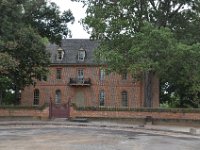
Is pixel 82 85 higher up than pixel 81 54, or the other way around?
pixel 81 54

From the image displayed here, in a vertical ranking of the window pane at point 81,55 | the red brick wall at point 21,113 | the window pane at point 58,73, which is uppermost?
the window pane at point 81,55

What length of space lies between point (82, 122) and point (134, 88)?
88.6 ft

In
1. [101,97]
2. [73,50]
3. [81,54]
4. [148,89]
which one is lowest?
[101,97]

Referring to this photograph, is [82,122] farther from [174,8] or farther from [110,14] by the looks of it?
[174,8]

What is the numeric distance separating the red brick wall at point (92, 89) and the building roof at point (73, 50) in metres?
0.96

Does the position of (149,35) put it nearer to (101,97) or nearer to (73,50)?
(101,97)

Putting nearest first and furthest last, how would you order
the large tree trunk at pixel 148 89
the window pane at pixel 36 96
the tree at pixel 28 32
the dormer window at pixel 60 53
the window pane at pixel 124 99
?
the tree at pixel 28 32 → the large tree trunk at pixel 148 89 → the window pane at pixel 124 99 → the window pane at pixel 36 96 → the dormer window at pixel 60 53

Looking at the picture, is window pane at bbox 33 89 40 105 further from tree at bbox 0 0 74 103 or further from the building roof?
tree at bbox 0 0 74 103

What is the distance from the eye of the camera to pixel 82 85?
63.1 metres

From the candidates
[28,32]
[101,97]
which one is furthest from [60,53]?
[28,32]

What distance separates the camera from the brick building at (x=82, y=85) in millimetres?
62906

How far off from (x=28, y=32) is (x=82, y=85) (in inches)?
1026

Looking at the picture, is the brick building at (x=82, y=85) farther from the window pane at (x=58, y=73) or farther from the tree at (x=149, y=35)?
the tree at (x=149, y=35)

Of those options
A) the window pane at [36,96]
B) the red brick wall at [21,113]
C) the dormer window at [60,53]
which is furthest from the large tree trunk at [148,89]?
the window pane at [36,96]
